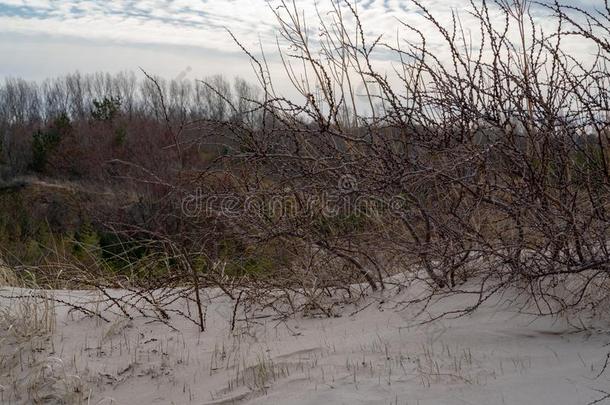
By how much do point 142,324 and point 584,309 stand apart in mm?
3239

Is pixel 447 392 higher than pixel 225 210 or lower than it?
lower

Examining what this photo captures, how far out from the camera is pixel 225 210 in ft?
→ 18.8

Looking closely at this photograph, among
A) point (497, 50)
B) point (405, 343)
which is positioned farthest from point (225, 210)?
point (497, 50)

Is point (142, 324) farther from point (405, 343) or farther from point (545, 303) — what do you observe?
point (545, 303)

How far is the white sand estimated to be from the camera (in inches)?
147

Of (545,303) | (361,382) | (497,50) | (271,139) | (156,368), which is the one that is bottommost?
(156,368)

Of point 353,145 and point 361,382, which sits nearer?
point 361,382

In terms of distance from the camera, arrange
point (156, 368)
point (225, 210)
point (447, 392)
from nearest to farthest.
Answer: point (447, 392)
point (156, 368)
point (225, 210)

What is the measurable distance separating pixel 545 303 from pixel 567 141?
1.16 m

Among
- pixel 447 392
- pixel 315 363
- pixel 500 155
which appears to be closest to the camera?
pixel 447 392

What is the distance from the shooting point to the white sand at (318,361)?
12.3 ft

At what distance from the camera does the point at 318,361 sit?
172 inches

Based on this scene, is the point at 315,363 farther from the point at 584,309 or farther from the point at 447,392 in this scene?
the point at 584,309

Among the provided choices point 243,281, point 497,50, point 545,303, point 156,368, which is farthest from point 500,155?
point 156,368
